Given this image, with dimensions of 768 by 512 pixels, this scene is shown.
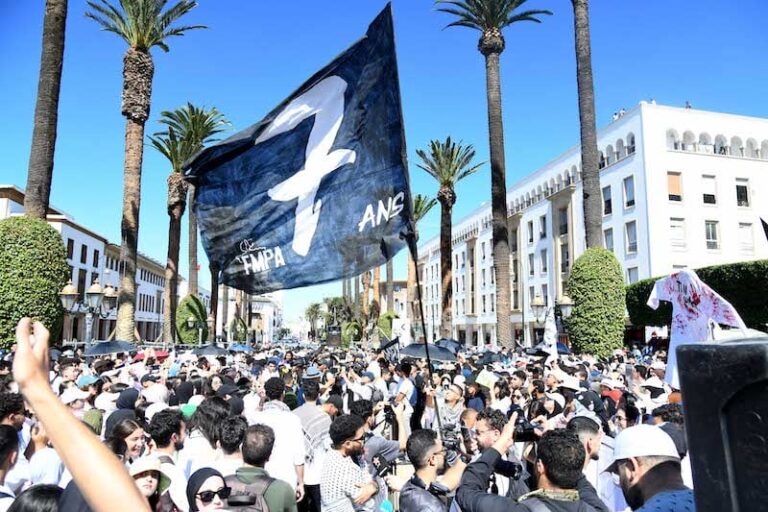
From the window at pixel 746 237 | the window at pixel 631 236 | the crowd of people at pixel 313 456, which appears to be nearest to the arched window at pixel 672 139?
the window at pixel 631 236

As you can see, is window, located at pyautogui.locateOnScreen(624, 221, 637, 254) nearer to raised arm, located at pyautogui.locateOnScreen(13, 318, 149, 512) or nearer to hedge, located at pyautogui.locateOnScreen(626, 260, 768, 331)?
hedge, located at pyautogui.locateOnScreen(626, 260, 768, 331)

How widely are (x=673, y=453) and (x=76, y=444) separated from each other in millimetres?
2539

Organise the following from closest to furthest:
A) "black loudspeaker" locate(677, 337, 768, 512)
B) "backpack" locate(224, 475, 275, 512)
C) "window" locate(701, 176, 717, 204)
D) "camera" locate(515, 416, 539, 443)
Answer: "black loudspeaker" locate(677, 337, 768, 512) < "backpack" locate(224, 475, 275, 512) < "camera" locate(515, 416, 539, 443) < "window" locate(701, 176, 717, 204)

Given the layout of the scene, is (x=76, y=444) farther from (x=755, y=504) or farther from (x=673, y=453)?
(x=673, y=453)

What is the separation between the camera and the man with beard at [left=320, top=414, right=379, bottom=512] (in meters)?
4.41

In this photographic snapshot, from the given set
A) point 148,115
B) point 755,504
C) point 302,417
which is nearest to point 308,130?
point 302,417

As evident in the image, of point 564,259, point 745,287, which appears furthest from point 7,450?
point 564,259

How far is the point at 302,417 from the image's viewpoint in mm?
5977

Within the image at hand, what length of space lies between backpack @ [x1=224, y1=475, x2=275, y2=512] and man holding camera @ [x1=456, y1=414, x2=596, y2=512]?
3.93ft

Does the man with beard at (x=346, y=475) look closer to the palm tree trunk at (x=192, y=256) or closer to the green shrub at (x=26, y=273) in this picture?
the green shrub at (x=26, y=273)

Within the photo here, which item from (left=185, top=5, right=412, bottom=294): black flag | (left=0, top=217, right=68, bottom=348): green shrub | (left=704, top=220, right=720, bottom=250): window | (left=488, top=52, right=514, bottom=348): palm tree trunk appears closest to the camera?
(left=185, top=5, right=412, bottom=294): black flag

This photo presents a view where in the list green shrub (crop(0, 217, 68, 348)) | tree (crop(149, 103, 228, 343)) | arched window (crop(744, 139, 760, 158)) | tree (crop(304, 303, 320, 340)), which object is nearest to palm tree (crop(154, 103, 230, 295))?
tree (crop(149, 103, 228, 343))

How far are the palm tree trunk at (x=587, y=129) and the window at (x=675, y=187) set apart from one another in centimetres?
2165

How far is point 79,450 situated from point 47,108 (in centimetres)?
1555
